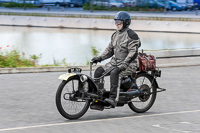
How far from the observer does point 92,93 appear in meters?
8.20

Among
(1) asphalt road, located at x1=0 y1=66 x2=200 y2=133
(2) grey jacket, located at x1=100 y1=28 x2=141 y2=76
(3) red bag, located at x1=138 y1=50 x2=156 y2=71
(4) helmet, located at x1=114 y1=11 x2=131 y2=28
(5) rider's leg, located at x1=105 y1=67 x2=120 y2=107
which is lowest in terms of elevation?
(1) asphalt road, located at x1=0 y1=66 x2=200 y2=133

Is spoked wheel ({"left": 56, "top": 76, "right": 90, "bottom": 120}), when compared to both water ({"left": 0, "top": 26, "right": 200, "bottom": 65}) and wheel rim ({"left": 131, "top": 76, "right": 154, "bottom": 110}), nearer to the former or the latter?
wheel rim ({"left": 131, "top": 76, "right": 154, "bottom": 110})

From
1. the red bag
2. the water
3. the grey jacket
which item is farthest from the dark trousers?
the water

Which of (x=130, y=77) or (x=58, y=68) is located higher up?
(x=130, y=77)

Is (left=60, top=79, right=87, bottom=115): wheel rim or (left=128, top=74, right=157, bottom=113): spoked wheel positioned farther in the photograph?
(left=128, top=74, right=157, bottom=113): spoked wheel

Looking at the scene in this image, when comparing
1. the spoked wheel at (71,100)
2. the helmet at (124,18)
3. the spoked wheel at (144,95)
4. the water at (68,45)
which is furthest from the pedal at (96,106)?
the water at (68,45)

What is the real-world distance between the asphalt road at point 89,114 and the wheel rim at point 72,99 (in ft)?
0.60

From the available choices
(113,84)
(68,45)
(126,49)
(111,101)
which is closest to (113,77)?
(113,84)

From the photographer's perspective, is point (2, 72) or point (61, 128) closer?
point (61, 128)

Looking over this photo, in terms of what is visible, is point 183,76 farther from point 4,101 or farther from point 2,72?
point 4,101

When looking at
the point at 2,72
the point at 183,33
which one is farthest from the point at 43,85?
the point at 183,33

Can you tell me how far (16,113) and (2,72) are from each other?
581cm

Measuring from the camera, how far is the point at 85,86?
8.16m

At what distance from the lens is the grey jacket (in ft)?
27.1
